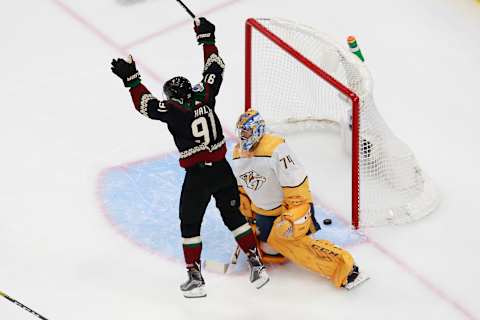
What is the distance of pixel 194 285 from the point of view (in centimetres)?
551

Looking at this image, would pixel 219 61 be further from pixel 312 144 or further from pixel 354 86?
pixel 312 144

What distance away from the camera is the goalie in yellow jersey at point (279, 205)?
17.7 ft

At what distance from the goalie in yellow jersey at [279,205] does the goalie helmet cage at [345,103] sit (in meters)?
0.42

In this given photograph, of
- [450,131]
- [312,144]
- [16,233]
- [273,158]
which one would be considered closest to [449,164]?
[450,131]

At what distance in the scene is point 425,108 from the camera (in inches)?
271

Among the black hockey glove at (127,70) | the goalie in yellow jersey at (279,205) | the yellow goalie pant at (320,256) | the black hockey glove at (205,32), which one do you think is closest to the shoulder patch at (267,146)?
the goalie in yellow jersey at (279,205)

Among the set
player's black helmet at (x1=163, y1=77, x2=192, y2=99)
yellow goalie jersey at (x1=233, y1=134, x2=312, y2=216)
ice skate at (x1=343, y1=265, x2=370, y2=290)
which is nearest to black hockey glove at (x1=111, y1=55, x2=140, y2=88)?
player's black helmet at (x1=163, y1=77, x2=192, y2=99)

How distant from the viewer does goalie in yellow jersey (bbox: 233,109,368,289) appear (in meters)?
5.40

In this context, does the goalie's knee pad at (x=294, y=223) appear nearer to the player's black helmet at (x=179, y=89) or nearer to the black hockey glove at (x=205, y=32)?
the player's black helmet at (x=179, y=89)

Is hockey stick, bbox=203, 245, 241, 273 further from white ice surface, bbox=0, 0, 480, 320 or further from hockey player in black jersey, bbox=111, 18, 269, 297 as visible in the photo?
hockey player in black jersey, bbox=111, 18, 269, 297

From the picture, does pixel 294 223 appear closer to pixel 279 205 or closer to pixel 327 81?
pixel 279 205

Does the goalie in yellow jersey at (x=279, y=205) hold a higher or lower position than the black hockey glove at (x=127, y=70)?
lower

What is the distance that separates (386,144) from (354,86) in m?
0.34

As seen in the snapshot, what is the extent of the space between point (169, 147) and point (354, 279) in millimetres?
1509
